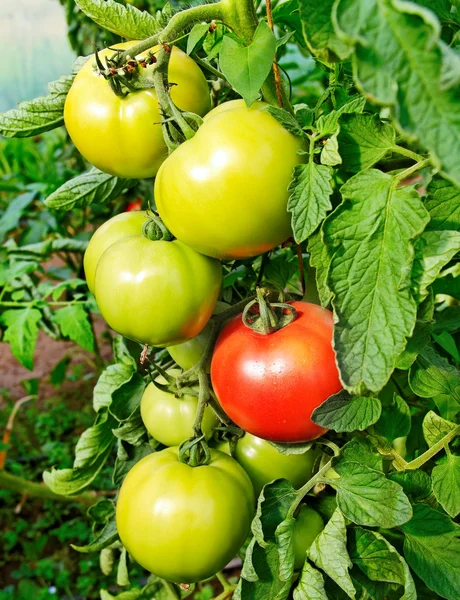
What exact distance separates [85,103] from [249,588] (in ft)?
1.55

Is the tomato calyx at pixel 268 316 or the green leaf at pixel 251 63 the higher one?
the green leaf at pixel 251 63

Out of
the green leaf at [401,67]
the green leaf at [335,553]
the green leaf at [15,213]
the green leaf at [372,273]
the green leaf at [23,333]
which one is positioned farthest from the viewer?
the green leaf at [15,213]

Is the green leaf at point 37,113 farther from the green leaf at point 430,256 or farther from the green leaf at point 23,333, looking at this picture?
the green leaf at point 23,333

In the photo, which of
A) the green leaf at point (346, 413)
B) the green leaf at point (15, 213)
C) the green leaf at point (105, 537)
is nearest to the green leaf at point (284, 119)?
the green leaf at point (346, 413)

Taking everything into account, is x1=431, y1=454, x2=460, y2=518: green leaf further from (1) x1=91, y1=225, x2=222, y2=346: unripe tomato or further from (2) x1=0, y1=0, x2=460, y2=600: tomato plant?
(1) x1=91, y1=225, x2=222, y2=346: unripe tomato

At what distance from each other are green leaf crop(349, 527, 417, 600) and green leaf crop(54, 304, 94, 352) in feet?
2.88

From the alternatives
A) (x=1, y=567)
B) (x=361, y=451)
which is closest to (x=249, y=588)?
(x=361, y=451)

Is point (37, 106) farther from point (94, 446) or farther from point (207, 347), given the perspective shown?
point (94, 446)

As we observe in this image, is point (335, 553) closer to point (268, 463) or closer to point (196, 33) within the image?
point (268, 463)

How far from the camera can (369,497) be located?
22.0 inches

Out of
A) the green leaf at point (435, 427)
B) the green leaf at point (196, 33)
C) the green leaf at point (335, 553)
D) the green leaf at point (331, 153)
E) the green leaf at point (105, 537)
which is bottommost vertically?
the green leaf at point (105, 537)

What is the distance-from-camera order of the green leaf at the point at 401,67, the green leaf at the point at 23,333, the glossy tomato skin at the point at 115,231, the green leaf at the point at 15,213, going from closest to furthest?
the green leaf at the point at 401,67
the glossy tomato skin at the point at 115,231
the green leaf at the point at 23,333
the green leaf at the point at 15,213

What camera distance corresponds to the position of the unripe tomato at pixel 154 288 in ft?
1.86

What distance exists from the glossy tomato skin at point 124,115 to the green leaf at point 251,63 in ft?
0.32
